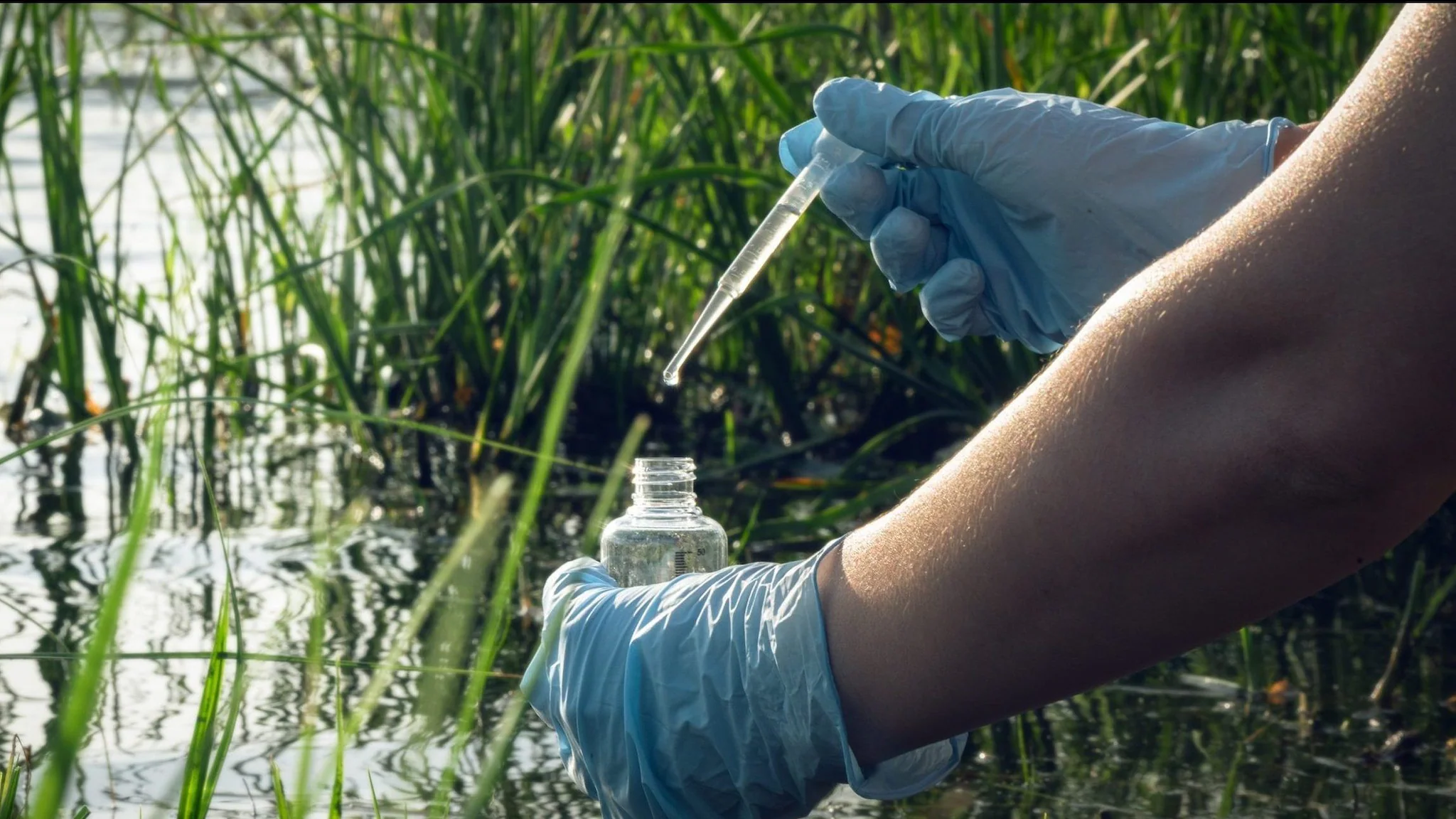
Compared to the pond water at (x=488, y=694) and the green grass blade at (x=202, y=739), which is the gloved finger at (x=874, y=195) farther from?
the green grass blade at (x=202, y=739)

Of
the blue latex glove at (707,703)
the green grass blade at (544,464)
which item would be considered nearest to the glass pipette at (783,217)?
the blue latex glove at (707,703)

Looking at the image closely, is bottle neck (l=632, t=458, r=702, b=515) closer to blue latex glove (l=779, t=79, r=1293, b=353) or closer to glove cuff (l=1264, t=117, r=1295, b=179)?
blue latex glove (l=779, t=79, r=1293, b=353)

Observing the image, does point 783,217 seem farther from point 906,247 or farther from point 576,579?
point 576,579

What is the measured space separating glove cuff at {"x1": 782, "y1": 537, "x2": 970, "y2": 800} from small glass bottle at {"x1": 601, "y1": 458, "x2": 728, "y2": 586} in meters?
0.31

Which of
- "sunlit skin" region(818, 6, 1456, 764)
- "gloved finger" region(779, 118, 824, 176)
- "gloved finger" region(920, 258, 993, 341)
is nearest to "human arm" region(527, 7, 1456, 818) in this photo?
"sunlit skin" region(818, 6, 1456, 764)

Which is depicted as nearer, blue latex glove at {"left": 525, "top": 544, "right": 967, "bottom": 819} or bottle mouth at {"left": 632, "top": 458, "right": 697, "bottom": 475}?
blue latex glove at {"left": 525, "top": 544, "right": 967, "bottom": 819}

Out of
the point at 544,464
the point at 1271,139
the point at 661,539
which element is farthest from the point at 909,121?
the point at 544,464

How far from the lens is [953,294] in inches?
62.8

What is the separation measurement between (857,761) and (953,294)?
0.55 meters

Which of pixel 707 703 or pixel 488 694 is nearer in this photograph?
pixel 707 703

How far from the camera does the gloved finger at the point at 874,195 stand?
1.58 metres

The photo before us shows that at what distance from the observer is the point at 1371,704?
6.32 ft

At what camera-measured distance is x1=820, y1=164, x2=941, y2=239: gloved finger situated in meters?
1.58

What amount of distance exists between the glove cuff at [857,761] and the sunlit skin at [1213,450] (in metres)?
0.02
